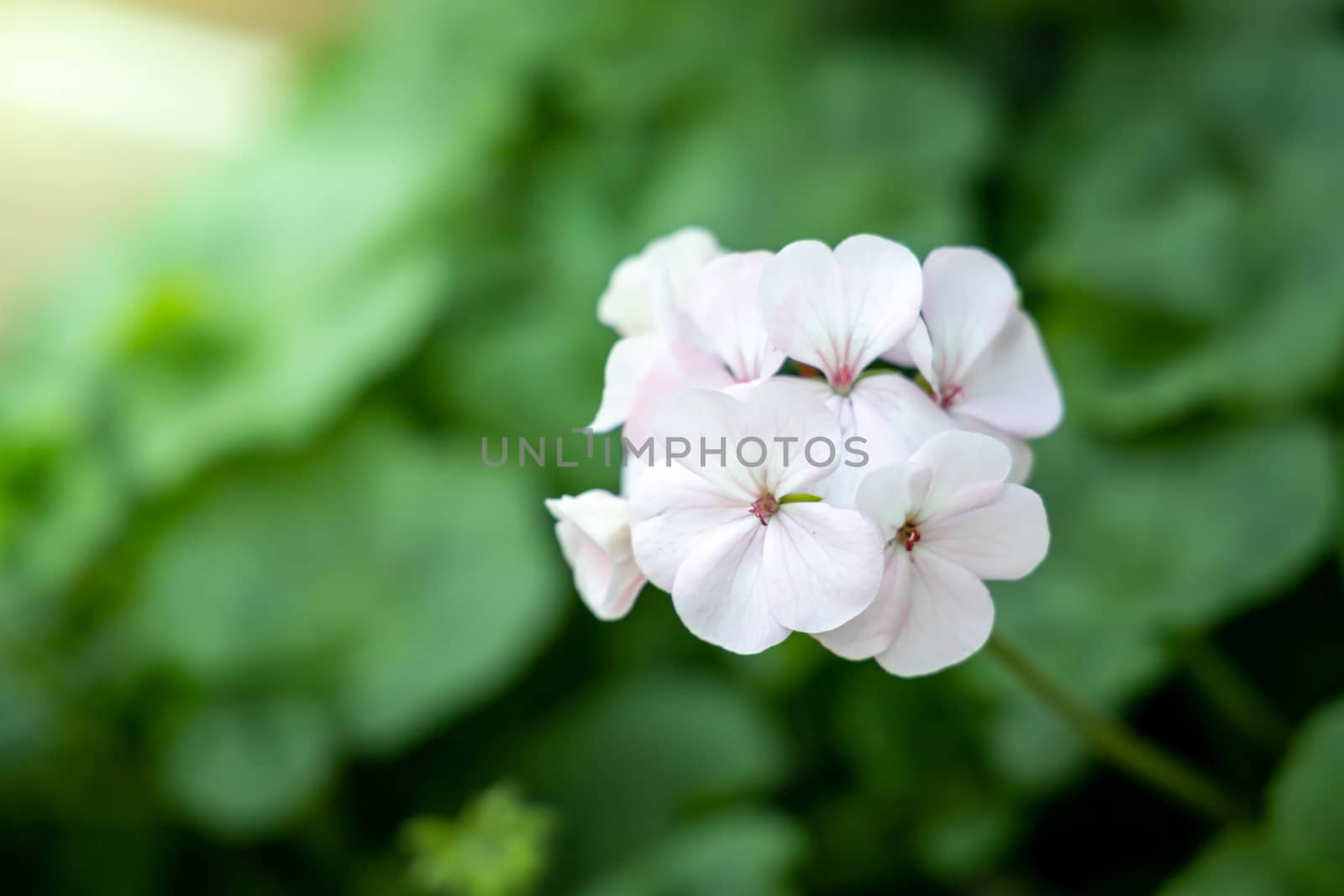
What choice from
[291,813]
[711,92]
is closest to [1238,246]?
[711,92]

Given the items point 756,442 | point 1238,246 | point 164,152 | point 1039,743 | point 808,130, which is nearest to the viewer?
point 756,442

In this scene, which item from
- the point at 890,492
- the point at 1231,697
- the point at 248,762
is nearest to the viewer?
the point at 890,492

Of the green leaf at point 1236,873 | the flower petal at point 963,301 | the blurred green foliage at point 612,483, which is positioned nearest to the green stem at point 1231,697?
the blurred green foliage at point 612,483

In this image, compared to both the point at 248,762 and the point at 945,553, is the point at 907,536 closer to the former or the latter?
the point at 945,553

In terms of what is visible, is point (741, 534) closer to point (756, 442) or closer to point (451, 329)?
point (756, 442)

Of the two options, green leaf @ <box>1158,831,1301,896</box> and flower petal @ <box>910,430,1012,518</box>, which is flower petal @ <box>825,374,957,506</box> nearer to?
flower petal @ <box>910,430,1012,518</box>

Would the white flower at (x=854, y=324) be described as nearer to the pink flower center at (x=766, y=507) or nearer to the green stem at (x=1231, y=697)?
the pink flower center at (x=766, y=507)

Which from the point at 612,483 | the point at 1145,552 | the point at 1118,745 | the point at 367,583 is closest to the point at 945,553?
the point at 1118,745

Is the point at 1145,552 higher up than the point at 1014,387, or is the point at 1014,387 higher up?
the point at 1014,387
